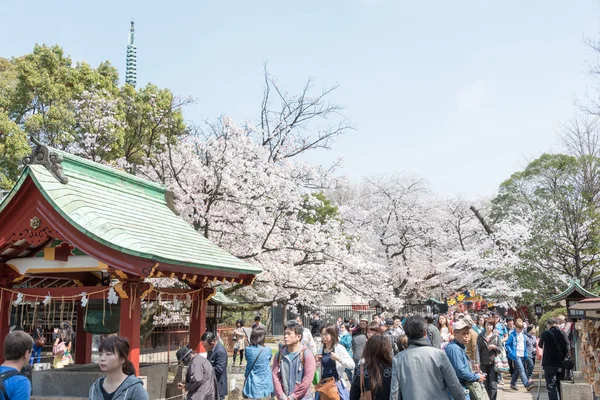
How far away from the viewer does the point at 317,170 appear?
72.1ft

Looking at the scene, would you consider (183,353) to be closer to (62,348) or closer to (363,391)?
(363,391)

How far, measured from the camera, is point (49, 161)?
30.5 feet

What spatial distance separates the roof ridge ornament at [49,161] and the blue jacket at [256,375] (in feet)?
13.9

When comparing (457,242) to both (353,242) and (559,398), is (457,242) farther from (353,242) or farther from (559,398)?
(559,398)

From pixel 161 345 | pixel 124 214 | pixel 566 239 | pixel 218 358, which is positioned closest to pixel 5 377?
pixel 218 358

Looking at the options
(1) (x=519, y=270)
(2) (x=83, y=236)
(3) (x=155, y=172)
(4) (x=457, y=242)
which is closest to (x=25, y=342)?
(2) (x=83, y=236)

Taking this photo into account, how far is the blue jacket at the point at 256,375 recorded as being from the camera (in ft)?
27.4

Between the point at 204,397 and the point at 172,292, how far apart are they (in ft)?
10.4

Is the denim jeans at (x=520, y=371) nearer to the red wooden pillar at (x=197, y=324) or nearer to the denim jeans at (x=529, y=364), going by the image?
the denim jeans at (x=529, y=364)

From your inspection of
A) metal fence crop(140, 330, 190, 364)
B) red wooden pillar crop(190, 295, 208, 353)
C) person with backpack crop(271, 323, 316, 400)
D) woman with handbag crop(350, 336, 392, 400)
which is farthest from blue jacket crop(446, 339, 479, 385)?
metal fence crop(140, 330, 190, 364)

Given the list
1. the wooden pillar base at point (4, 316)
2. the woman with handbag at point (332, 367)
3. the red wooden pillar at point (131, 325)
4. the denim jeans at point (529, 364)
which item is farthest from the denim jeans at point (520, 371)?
the wooden pillar base at point (4, 316)

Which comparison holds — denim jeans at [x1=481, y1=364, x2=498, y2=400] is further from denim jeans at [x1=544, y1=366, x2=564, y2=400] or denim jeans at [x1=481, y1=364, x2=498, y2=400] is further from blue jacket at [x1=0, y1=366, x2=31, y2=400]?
blue jacket at [x1=0, y1=366, x2=31, y2=400]

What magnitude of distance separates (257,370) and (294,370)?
173 centimetres

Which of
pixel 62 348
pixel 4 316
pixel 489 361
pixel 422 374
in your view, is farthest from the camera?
pixel 62 348
